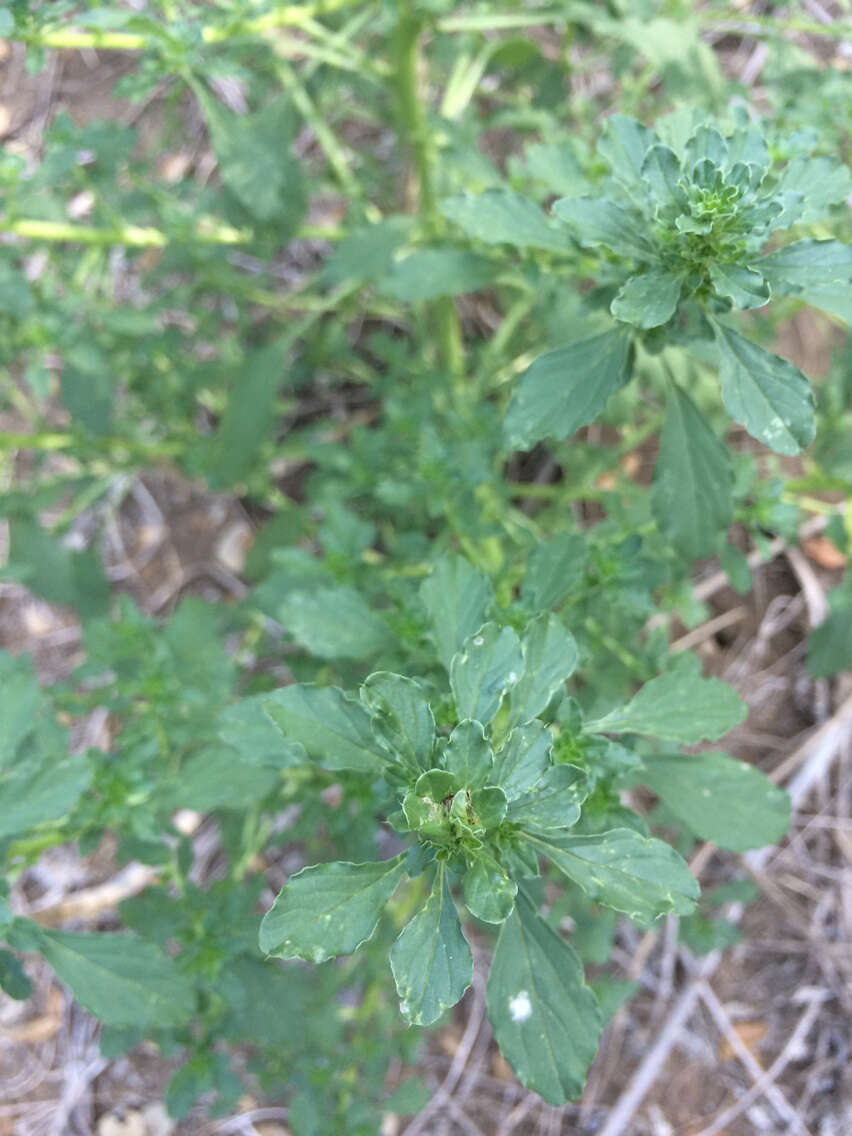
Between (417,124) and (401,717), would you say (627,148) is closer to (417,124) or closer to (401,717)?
(401,717)

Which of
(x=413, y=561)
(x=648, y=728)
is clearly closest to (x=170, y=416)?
(x=413, y=561)

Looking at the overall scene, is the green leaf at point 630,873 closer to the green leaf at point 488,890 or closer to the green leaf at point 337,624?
the green leaf at point 488,890

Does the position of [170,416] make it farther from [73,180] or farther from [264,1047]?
[264,1047]

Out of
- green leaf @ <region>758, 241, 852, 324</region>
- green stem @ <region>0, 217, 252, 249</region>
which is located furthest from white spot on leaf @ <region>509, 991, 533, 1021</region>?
green stem @ <region>0, 217, 252, 249</region>

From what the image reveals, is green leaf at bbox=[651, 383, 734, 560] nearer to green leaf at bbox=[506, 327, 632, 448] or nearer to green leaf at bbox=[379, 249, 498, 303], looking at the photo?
green leaf at bbox=[506, 327, 632, 448]

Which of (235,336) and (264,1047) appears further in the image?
(235,336)
